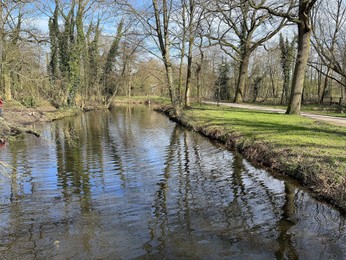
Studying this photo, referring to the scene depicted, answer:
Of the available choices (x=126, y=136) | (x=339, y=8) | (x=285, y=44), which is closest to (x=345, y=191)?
(x=126, y=136)

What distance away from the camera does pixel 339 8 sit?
106 ft

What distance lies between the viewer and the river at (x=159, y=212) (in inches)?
199

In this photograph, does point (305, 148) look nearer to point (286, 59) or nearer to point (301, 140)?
point (301, 140)

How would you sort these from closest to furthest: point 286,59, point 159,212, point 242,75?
point 159,212 < point 242,75 < point 286,59

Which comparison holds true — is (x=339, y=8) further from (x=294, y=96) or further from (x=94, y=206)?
(x=94, y=206)

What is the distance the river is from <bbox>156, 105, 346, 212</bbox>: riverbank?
1.23 feet

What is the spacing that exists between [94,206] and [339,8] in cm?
3458

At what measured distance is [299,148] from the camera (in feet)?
31.2

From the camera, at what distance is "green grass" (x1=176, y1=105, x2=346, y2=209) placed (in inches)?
286

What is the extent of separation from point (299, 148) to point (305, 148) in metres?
0.17

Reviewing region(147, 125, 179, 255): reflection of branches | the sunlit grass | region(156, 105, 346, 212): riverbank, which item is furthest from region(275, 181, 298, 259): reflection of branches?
region(147, 125, 179, 255): reflection of branches

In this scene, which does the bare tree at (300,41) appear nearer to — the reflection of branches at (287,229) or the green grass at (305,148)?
the green grass at (305,148)

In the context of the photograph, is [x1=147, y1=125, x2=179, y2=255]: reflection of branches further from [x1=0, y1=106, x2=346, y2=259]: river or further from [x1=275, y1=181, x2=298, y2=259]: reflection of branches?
[x1=275, y1=181, x2=298, y2=259]: reflection of branches

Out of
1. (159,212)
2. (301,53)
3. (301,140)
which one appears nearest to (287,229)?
(159,212)
